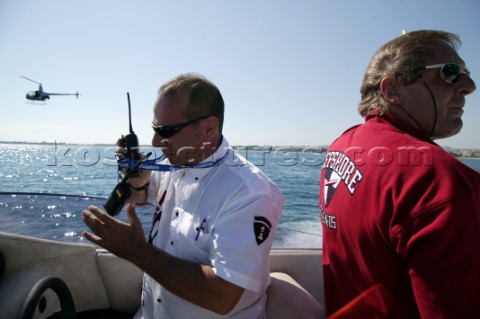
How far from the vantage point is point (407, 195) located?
2.99 ft

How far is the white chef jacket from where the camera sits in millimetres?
1429

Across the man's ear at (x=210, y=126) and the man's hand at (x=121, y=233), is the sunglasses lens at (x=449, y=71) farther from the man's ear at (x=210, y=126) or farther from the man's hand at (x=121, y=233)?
the man's hand at (x=121, y=233)

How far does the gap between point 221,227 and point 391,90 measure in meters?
0.99

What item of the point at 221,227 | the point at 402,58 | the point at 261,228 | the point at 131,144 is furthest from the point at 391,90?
the point at 131,144

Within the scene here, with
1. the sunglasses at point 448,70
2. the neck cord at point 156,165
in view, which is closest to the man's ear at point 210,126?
the neck cord at point 156,165

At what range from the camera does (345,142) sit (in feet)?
4.54

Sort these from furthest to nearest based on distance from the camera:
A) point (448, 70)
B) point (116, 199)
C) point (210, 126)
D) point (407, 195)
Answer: point (210, 126) → point (116, 199) → point (448, 70) → point (407, 195)

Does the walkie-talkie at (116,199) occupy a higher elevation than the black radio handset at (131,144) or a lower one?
lower

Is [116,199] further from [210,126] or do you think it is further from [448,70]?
[448,70]

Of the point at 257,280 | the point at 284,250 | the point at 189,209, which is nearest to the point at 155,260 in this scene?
the point at 189,209

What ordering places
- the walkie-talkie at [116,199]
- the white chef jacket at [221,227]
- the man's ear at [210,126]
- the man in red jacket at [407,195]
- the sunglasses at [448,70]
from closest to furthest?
1. the man in red jacket at [407,195]
2. the sunglasses at [448,70]
3. the white chef jacket at [221,227]
4. the walkie-talkie at [116,199]
5. the man's ear at [210,126]

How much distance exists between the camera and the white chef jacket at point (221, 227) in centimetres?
143

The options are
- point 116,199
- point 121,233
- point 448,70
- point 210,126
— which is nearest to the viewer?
point 448,70

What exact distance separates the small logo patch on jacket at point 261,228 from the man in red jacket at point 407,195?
0.28 metres
